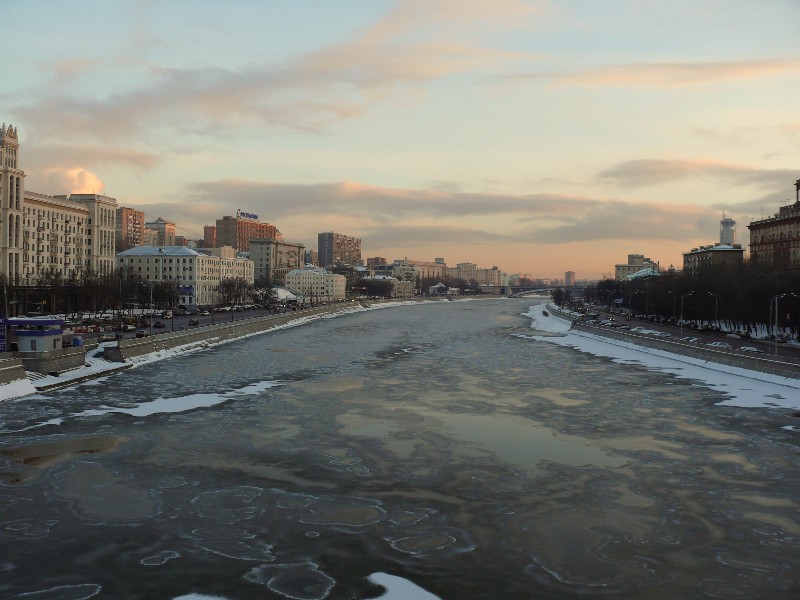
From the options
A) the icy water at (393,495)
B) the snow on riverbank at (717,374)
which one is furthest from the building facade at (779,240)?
the icy water at (393,495)

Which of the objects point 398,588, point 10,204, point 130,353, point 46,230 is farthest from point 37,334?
point 46,230

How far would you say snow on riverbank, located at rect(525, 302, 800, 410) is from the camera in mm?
39688

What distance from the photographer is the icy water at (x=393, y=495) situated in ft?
48.8

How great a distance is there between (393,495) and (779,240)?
119605 millimetres

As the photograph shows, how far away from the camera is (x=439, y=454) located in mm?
25750

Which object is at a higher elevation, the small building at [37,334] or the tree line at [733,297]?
the tree line at [733,297]

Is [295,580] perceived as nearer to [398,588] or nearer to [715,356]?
[398,588]

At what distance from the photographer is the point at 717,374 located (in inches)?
2041

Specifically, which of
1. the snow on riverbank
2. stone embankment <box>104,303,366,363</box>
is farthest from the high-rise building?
the snow on riverbank

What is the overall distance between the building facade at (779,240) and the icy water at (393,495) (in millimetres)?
85198

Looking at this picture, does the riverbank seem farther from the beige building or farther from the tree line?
the beige building

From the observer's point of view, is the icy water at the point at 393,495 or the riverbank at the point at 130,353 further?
the riverbank at the point at 130,353

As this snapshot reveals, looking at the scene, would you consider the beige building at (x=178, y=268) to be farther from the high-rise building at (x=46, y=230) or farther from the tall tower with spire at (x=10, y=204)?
the tall tower with spire at (x=10, y=204)

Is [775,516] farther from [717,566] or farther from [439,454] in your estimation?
[439,454]
